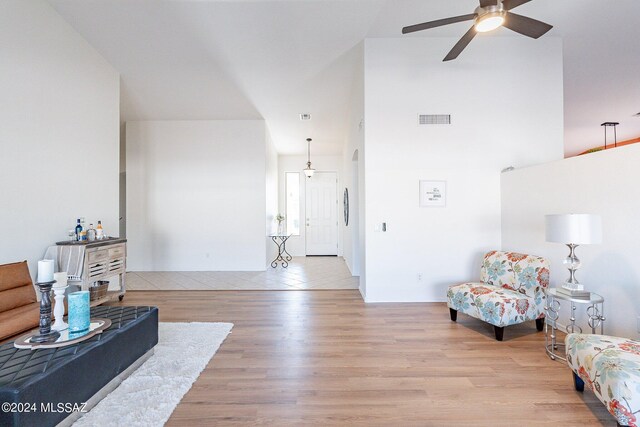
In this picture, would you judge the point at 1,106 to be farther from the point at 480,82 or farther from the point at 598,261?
the point at 598,261

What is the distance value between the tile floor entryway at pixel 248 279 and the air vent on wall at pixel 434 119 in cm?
279

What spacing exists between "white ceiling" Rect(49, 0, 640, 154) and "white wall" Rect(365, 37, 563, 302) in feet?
1.34

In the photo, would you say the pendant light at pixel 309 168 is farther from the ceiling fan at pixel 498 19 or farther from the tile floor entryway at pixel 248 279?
the ceiling fan at pixel 498 19

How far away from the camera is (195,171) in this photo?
6379 mm

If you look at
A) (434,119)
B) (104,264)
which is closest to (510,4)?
(434,119)

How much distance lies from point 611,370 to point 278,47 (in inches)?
176

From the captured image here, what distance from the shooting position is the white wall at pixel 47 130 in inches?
114

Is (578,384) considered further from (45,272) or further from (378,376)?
(45,272)

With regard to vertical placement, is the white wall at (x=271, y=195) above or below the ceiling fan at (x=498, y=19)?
below

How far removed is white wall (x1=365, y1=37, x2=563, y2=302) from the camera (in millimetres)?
3953

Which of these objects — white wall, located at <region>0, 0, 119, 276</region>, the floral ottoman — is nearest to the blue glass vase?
white wall, located at <region>0, 0, 119, 276</region>

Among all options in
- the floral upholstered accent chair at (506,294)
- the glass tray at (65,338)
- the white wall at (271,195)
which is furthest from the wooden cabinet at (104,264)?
the floral upholstered accent chair at (506,294)

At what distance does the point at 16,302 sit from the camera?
2.44 metres

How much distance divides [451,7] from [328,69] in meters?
1.82
